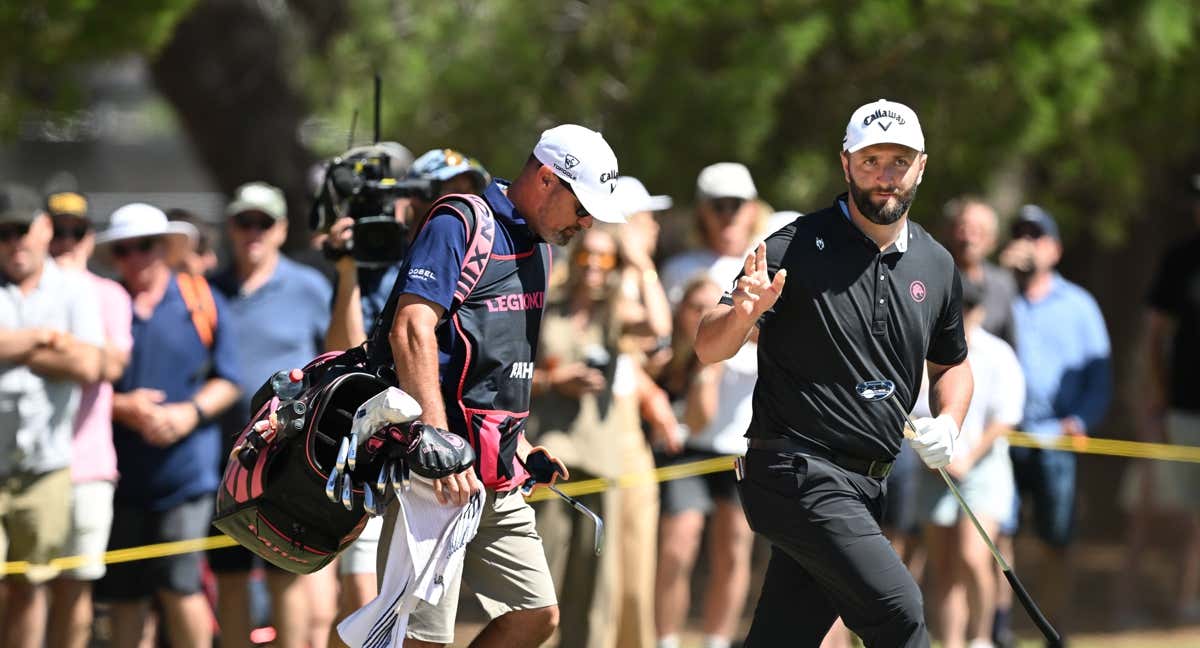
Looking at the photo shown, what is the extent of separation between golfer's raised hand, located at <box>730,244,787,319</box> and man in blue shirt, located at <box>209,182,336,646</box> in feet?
9.70

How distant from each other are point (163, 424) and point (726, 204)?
3093 mm

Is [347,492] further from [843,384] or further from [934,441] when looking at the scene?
[934,441]

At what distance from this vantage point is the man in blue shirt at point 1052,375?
9445 mm

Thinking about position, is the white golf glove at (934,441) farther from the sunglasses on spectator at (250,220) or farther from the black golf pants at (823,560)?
the sunglasses on spectator at (250,220)

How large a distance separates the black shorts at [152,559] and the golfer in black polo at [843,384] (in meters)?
2.81

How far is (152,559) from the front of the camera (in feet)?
24.2

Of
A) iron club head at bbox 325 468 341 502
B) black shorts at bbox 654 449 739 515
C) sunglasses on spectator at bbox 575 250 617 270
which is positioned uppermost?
sunglasses on spectator at bbox 575 250 617 270

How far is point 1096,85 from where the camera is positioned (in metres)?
9.88

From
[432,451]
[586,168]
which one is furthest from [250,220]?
[432,451]

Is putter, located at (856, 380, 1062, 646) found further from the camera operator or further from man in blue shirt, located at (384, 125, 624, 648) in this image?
the camera operator

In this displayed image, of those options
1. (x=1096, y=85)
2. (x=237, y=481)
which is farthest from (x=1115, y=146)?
(x=237, y=481)

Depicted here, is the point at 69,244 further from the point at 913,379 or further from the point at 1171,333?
the point at 1171,333

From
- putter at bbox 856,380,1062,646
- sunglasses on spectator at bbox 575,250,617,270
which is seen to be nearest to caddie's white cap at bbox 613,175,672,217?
sunglasses on spectator at bbox 575,250,617,270

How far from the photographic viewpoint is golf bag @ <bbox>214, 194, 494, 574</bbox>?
205 inches
